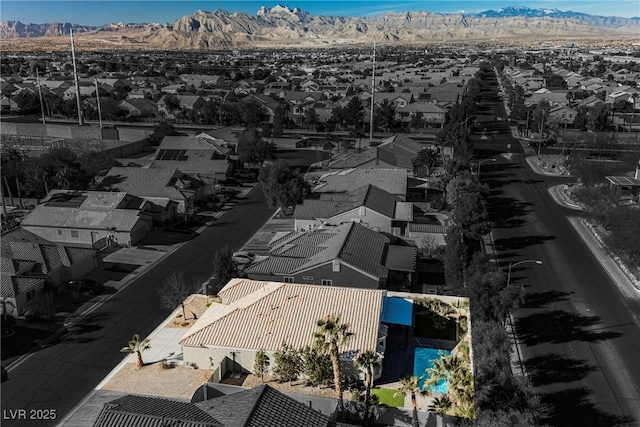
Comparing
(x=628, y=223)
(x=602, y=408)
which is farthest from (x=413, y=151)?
(x=602, y=408)

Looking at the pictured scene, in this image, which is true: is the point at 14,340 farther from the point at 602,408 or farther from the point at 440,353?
the point at 602,408

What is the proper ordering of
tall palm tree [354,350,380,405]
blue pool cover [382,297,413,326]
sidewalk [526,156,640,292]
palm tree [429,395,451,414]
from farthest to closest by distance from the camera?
sidewalk [526,156,640,292]
blue pool cover [382,297,413,326]
tall palm tree [354,350,380,405]
palm tree [429,395,451,414]

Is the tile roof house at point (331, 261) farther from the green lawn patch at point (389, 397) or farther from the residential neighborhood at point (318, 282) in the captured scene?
the green lawn patch at point (389, 397)

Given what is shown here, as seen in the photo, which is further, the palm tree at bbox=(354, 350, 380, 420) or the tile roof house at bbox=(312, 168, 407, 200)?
the tile roof house at bbox=(312, 168, 407, 200)

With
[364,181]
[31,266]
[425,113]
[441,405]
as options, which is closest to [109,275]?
[31,266]

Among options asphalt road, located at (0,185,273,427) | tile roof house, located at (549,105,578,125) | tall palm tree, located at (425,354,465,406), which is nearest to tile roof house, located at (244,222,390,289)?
asphalt road, located at (0,185,273,427)

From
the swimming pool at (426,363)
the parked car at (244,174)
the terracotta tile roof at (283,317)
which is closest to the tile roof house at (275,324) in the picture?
the terracotta tile roof at (283,317)

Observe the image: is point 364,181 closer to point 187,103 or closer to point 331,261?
point 331,261

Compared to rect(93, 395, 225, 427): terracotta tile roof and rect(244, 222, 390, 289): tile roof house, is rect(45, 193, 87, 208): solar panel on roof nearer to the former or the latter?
rect(244, 222, 390, 289): tile roof house
